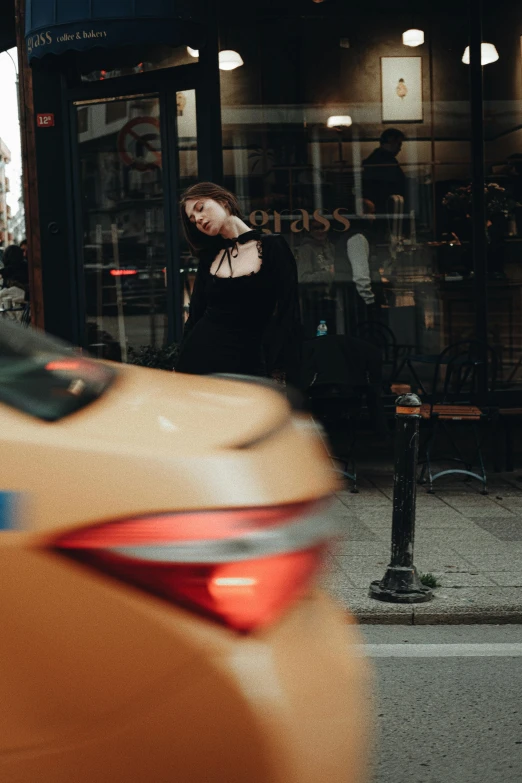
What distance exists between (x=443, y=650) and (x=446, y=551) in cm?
178

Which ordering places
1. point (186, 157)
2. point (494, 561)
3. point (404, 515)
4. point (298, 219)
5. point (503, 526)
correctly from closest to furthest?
1. point (404, 515)
2. point (494, 561)
3. point (503, 526)
4. point (186, 157)
5. point (298, 219)

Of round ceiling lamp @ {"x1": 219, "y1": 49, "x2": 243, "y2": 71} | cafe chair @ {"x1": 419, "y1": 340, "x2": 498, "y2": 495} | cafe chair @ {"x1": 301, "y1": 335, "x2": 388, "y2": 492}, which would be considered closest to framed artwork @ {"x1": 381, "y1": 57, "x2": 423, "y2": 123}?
round ceiling lamp @ {"x1": 219, "y1": 49, "x2": 243, "y2": 71}

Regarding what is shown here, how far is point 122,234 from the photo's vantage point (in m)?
9.91

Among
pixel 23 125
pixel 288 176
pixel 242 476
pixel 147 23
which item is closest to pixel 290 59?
pixel 288 176

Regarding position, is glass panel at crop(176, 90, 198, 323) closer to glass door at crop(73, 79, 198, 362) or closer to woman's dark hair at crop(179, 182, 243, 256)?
glass door at crop(73, 79, 198, 362)

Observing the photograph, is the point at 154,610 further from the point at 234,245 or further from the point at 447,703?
the point at 234,245

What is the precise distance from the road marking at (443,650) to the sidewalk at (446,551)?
0.39 metres

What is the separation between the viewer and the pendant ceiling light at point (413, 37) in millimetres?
9781

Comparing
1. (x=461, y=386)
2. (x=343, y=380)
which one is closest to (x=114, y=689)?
(x=343, y=380)

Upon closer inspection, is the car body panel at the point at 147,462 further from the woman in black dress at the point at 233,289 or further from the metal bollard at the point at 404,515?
the metal bollard at the point at 404,515

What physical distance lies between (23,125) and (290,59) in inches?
93.3

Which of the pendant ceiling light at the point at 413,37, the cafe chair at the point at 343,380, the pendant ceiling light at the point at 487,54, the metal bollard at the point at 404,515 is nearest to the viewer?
the metal bollard at the point at 404,515

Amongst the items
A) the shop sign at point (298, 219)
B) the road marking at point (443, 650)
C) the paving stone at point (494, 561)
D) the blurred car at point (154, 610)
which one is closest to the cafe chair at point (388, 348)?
the shop sign at point (298, 219)

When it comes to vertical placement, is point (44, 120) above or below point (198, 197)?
above
